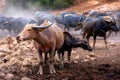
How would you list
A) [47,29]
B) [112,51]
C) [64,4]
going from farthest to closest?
[64,4] → [112,51] → [47,29]

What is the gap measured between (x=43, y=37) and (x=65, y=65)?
2.39 meters

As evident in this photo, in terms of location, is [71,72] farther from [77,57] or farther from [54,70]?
[77,57]

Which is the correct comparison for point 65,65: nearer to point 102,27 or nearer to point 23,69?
point 23,69

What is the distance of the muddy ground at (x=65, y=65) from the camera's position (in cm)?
1205

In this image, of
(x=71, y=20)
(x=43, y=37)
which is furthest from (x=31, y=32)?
(x=71, y=20)

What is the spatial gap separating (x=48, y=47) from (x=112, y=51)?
624cm

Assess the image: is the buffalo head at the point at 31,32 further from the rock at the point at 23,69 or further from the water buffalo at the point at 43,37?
the rock at the point at 23,69

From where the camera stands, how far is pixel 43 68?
1319 cm

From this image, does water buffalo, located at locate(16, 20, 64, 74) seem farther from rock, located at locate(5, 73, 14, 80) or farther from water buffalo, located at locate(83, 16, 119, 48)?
water buffalo, located at locate(83, 16, 119, 48)

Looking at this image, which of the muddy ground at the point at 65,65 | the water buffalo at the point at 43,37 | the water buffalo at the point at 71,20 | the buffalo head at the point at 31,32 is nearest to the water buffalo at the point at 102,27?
the muddy ground at the point at 65,65

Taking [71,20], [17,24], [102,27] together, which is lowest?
[102,27]

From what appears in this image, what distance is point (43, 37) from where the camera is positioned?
12094 mm

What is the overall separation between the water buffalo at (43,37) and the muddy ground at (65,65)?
2.15ft

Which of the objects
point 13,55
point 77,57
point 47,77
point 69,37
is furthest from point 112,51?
point 47,77
